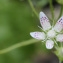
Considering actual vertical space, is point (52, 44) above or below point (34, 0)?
below

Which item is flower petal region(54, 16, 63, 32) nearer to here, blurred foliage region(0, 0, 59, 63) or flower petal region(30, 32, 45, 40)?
flower petal region(30, 32, 45, 40)

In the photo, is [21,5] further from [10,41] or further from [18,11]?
[10,41]

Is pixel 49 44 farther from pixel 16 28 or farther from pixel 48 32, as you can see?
pixel 16 28

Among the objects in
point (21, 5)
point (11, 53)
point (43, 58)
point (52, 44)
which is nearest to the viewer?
point (52, 44)

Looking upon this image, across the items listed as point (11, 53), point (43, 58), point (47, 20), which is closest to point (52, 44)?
point (47, 20)

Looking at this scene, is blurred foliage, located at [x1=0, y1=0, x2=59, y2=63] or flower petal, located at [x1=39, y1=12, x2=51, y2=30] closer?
flower petal, located at [x1=39, y1=12, x2=51, y2=30]

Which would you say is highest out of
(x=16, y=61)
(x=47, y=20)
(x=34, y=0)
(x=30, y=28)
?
(x=34, y=0)

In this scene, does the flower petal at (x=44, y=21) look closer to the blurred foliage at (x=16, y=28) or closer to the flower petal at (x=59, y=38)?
the flower petal at (x=59, y=38)

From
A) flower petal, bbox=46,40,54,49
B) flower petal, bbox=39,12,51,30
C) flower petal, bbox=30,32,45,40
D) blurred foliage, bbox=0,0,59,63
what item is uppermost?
blurred foliage, bbox=0,0,59,63

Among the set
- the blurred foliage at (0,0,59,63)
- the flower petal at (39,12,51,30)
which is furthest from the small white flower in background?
the blurred foliage at (0,0,59,63)
